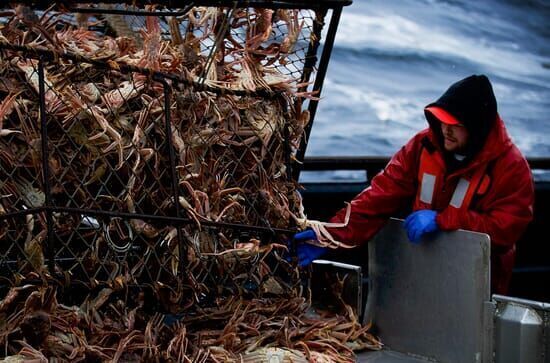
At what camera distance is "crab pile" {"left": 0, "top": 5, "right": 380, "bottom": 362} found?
9.30ft

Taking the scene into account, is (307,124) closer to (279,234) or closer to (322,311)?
(279,234)

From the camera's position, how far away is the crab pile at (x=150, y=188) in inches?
112

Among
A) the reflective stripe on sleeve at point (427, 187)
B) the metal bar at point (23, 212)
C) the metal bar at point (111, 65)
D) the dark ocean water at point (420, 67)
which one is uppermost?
the metal bar at point (111, 65)

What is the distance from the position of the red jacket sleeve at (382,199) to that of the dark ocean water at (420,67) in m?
2.86

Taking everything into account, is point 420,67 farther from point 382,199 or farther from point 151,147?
point 151,147

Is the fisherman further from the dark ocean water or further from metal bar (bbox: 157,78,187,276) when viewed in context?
the dark ocean water

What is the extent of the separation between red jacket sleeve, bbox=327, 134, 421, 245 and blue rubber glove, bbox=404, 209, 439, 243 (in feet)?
1.02

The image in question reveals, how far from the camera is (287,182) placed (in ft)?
10.8

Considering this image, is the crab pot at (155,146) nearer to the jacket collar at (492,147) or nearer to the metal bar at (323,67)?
the metal bar at (323,67)

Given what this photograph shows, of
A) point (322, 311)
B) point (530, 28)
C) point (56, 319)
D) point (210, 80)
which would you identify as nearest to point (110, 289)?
point (56, 319)

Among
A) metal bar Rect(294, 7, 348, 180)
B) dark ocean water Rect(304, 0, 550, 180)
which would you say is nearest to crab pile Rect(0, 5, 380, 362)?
metal bar Rect(294, 7, 348, 180)

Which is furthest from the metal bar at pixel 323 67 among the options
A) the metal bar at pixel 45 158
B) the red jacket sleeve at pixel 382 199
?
the metal bar at pixel 45 158

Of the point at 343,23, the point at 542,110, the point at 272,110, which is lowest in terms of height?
the point at 542,110

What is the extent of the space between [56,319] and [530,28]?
855 centimetres
